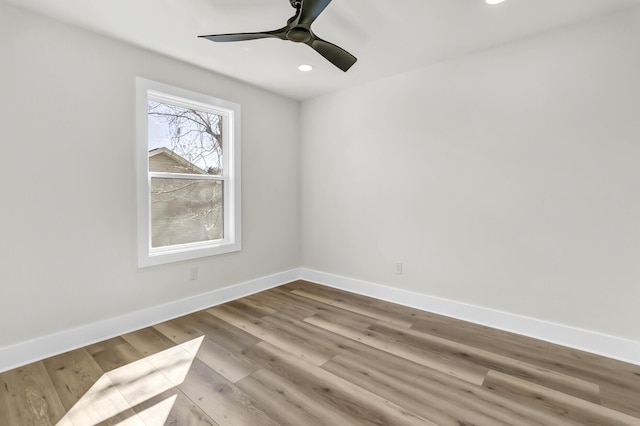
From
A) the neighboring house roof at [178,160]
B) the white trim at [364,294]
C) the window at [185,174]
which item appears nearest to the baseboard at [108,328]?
the white trim at [364,294]

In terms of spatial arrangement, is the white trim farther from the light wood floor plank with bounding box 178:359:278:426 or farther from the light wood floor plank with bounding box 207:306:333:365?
the light wood floor plank with bounding box 178:359:278:426

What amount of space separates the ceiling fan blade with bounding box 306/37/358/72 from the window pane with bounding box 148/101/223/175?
5.44 ft

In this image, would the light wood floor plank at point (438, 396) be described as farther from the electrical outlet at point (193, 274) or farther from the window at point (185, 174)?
the window at point (185, 174)

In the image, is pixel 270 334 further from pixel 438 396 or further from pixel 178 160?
pixel 178 160

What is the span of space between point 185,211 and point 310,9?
227 centimetres

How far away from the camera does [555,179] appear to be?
2.41 meters

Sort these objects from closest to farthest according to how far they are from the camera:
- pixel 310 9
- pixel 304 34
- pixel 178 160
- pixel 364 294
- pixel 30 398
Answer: pixel 310 9
pixel 30 398
pixel 304 34
pixel 178 160
pixel 364 294

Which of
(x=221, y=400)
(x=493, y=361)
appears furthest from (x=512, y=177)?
(x=221, y=400)

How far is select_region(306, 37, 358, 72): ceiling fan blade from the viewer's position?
80.0 inches

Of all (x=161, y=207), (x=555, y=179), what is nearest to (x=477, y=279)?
(x=555, y=179)

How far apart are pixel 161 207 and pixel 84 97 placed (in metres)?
1.07

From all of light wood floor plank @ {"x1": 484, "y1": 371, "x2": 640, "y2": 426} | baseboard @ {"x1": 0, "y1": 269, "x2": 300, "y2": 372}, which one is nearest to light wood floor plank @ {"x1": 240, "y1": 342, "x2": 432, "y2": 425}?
light wood floor plank @ {"x1": 484, "y1": 371, "x2": 640, "y2": 426}

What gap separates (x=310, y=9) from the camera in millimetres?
1644

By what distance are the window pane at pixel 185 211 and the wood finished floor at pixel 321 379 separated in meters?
0.86
